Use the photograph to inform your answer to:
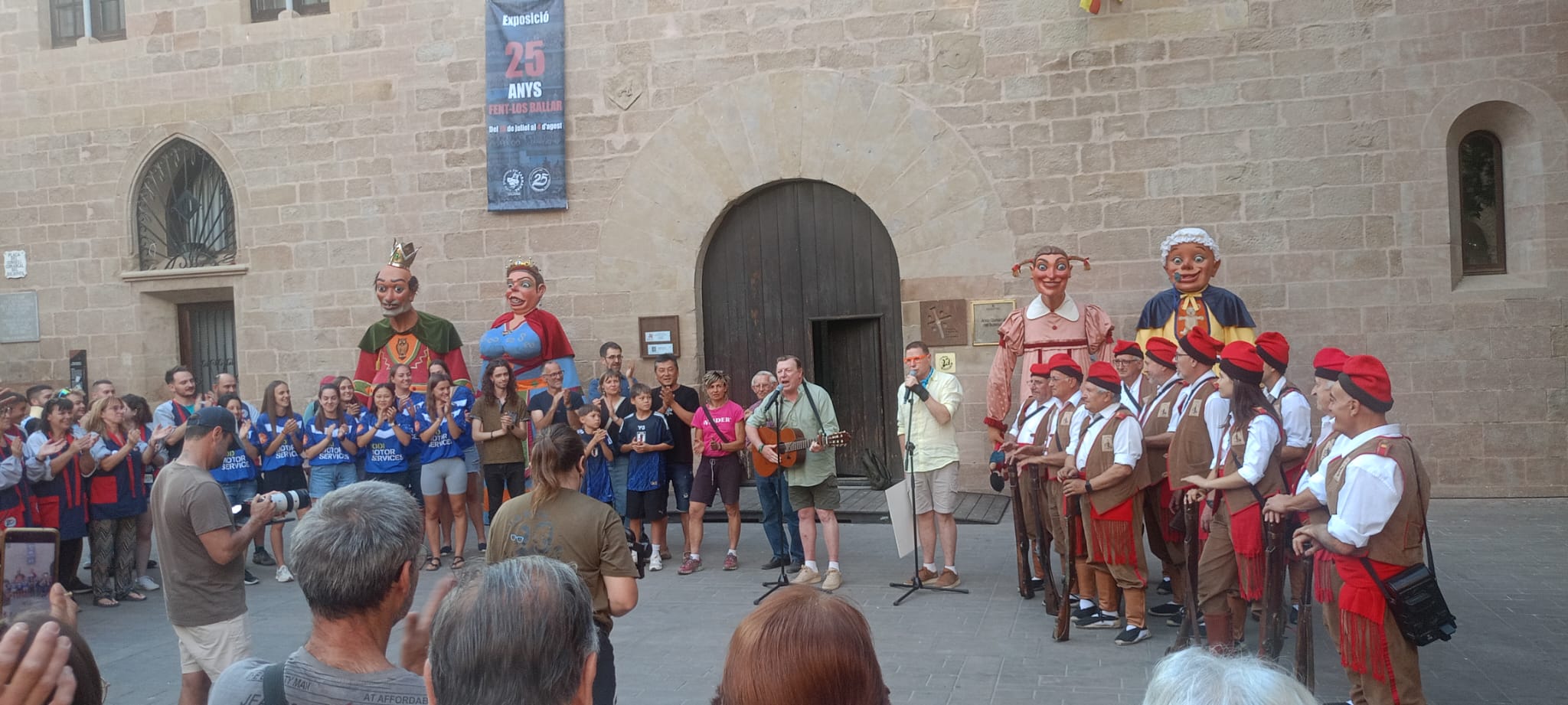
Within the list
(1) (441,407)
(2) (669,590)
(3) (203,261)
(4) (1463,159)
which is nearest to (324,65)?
(3) (203,261)

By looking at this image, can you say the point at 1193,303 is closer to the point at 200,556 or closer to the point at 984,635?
the point at 984,635

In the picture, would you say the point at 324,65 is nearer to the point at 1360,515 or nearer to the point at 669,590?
the point at 669,590

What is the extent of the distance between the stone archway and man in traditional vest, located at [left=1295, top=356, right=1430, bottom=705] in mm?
6815

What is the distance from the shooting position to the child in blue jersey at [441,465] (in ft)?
32.5

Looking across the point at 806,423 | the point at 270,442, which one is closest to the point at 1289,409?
the point at 806,423

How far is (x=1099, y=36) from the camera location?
436 inches

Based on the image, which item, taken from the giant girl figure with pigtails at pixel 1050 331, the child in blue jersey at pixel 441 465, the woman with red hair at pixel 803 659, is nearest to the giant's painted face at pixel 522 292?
the child in blue jersey at pixel 441 465

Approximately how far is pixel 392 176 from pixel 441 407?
14.1 feet

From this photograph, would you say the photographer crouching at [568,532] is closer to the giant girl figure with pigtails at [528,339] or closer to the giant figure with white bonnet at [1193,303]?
the giant figure with white bonnet at [1193,303]

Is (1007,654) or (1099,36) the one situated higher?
(1099,36)

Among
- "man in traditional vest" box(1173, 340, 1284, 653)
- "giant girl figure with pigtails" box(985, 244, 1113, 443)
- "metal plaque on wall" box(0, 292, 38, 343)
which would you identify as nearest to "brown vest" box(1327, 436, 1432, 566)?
"man in traditional vest" box(1173, 340, 1284, 653)

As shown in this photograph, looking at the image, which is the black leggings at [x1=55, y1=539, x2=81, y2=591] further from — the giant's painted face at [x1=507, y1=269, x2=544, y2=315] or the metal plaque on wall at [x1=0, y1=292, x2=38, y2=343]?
the metal plaque on wall at [x1=0, y1=292, x2=38, y2=343]

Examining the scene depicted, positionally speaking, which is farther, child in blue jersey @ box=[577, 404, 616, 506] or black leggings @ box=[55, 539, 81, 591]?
child in blue jersey @ box=[577, 404, 616, 506]

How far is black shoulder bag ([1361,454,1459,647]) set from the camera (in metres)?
4.44
